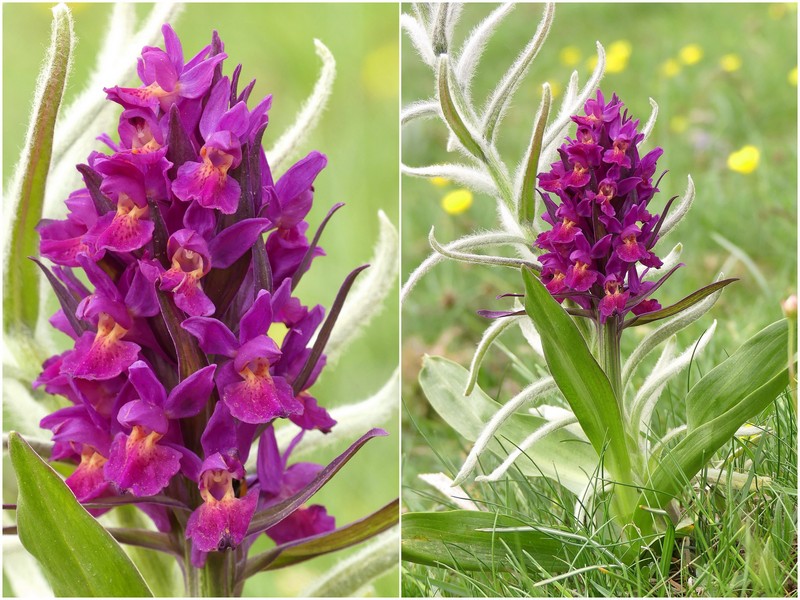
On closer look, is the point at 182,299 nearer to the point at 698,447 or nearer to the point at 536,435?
the point at 536,435

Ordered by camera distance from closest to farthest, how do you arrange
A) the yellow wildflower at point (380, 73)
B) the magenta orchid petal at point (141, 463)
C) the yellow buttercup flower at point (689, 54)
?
1. the magenta orchid petal at point (141, 463)
2. the yellow wildflower at point (380, 73)
3. the yellow buttercup flower at point (689, 54)

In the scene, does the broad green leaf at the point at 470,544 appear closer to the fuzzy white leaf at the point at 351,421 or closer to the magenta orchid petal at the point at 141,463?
the fuzzy white leaf at the point at 351,421

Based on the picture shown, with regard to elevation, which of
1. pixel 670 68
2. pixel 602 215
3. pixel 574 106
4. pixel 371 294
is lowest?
pixel 371 294

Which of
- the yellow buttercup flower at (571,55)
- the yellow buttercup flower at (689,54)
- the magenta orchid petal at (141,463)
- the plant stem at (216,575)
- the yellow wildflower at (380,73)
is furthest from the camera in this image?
the yellow buttercup flower at (689,54)

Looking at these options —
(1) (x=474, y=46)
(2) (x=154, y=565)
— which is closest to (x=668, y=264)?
(1) (x=474, y=46)

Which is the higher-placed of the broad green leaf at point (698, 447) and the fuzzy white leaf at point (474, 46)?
the fuzzy white leaf at point (474, 46)

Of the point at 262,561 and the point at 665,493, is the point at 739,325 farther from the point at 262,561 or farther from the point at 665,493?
the point at 262,561

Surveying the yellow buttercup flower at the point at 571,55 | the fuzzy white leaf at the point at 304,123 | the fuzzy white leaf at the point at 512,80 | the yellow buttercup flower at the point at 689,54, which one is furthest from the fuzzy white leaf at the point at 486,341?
the yellow buttercup flower at the point at 689,54
